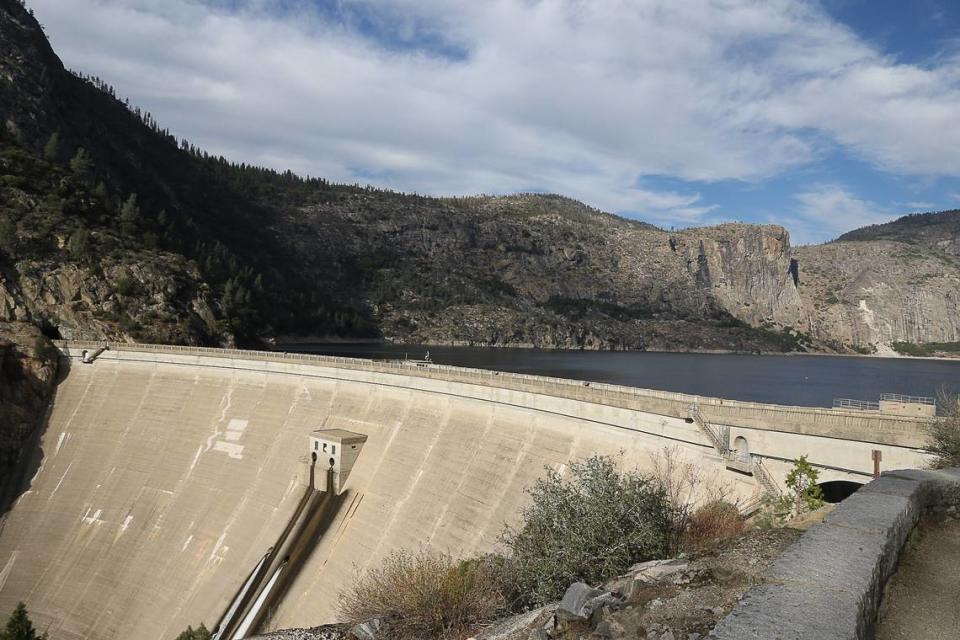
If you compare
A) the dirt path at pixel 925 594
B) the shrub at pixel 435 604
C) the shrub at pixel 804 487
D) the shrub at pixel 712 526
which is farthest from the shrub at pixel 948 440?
the shrub at pixel 435 604

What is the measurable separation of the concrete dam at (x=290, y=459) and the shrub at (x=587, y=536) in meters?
8.15

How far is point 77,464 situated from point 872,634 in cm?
4851

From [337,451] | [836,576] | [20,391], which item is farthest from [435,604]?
[20,391]

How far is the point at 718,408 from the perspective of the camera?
67.0ft

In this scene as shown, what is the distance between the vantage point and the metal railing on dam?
16750mm

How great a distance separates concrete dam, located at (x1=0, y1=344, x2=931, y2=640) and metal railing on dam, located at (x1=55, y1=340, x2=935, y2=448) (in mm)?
56

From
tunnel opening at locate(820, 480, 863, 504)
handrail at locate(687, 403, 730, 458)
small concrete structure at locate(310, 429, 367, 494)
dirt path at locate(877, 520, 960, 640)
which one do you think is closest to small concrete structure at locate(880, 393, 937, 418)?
tunnel opening at locate(820, 480, 863, 504)

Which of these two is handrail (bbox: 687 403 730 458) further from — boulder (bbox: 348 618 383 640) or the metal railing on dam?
boulder (bbox: 348 618 383 640)

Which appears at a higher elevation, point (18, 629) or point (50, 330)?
point (50, 330)

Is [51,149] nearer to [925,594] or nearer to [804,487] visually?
[804,487]

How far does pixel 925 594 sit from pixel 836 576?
1.32 meters

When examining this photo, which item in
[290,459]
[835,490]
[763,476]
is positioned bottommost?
[290,459]

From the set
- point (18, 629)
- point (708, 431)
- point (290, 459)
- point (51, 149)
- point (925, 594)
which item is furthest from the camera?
point (51, 149)

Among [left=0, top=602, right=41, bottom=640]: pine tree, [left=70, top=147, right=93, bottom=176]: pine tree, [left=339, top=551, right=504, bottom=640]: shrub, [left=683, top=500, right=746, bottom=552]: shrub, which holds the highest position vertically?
[left=70, top=147, right=93, bottom=176]: pine tree
